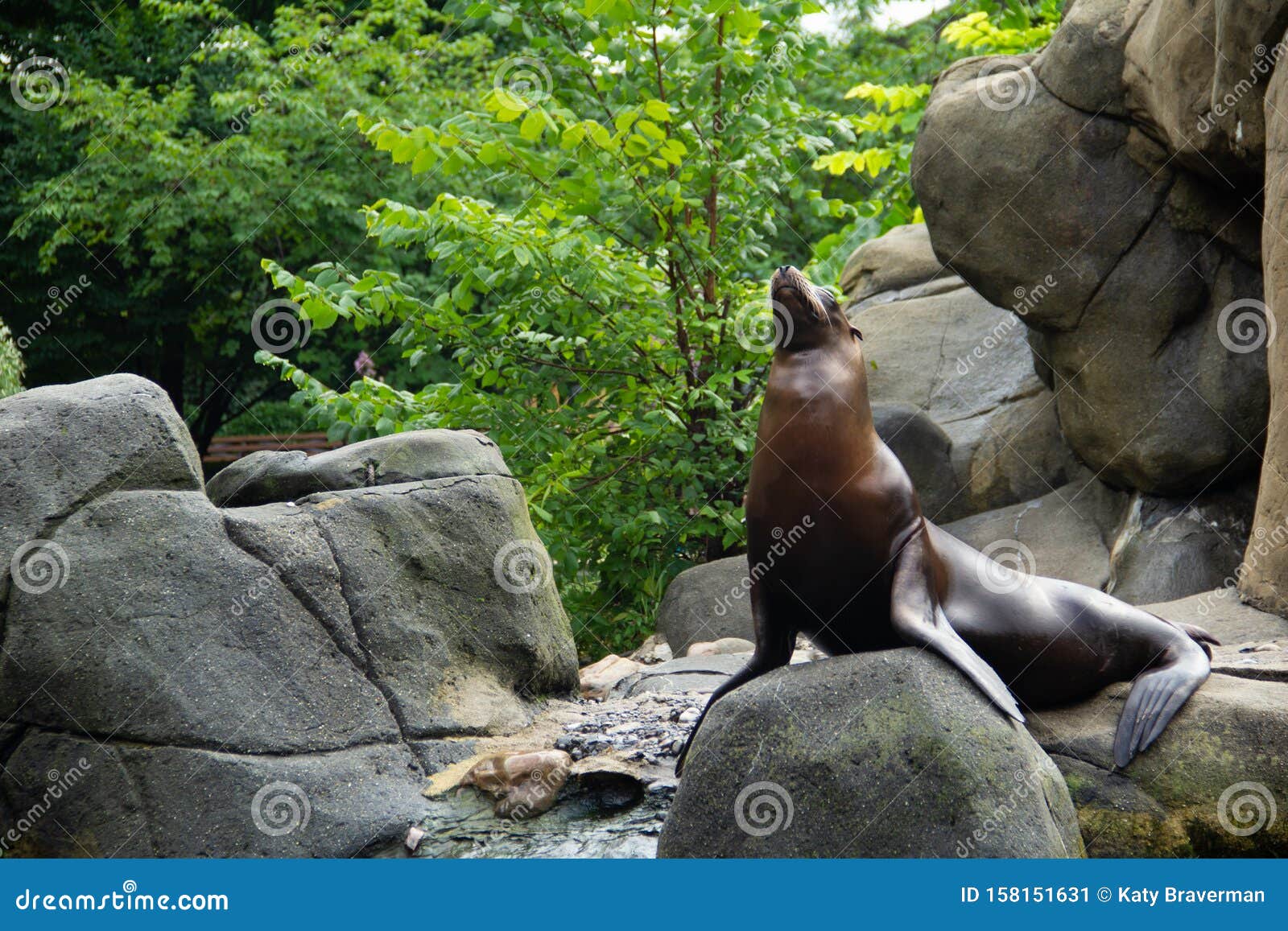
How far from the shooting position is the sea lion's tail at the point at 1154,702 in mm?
4242

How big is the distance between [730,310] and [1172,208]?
3015mm

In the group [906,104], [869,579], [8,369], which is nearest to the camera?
[869,579]

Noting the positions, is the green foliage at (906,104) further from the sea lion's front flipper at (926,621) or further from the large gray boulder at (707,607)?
the sea lion's front flipper at (926,621)

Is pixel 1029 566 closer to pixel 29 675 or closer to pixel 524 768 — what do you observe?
pixel 524 768

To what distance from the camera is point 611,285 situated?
847 centimetres

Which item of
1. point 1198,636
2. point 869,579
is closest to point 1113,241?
point 1198,636

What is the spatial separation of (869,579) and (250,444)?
17.7 meters

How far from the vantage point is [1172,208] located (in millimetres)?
8211

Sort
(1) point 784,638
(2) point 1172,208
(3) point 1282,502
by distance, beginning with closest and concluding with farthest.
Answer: (1) point 784,638 → (3) point 1282,502 → (2) point 1172,208

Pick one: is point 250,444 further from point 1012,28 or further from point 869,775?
point 869,775

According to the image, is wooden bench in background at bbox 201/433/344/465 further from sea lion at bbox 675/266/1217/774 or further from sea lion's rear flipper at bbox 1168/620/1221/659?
sea lion's rear flipper at bbox 1168/620/1221/659

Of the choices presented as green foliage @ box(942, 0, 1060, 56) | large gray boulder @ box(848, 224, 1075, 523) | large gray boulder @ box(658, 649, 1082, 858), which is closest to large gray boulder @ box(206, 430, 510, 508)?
large gray boulder @ box(658, 649, 1082, 858)

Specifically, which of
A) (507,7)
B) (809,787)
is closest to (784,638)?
(809,787)

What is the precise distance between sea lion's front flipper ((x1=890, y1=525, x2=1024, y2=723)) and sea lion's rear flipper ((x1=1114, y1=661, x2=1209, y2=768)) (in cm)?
58
